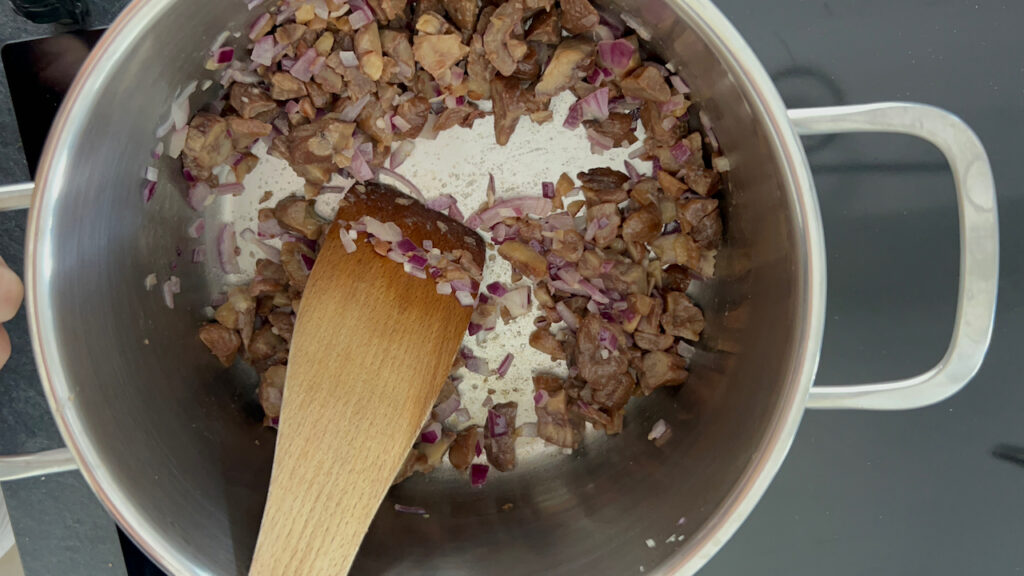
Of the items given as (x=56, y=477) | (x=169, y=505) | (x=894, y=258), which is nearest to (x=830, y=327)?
(x=894, y=258)

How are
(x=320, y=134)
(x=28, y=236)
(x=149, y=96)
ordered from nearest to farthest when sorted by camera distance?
(x=28, y=236)
(x=149, y=96)
(x=320, y=134)

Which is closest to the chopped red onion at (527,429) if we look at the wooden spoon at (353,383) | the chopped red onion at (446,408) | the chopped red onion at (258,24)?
the chopped red onion at (446,408)

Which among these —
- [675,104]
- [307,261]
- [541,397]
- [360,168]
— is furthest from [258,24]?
[541,397]

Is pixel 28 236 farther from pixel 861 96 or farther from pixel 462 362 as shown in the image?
pixel 861 96

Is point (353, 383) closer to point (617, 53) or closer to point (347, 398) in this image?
point (347, 398)

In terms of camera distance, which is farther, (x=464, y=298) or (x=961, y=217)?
(x=464, y=298)

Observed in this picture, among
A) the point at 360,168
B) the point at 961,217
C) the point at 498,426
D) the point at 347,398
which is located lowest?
the point at 498,426
